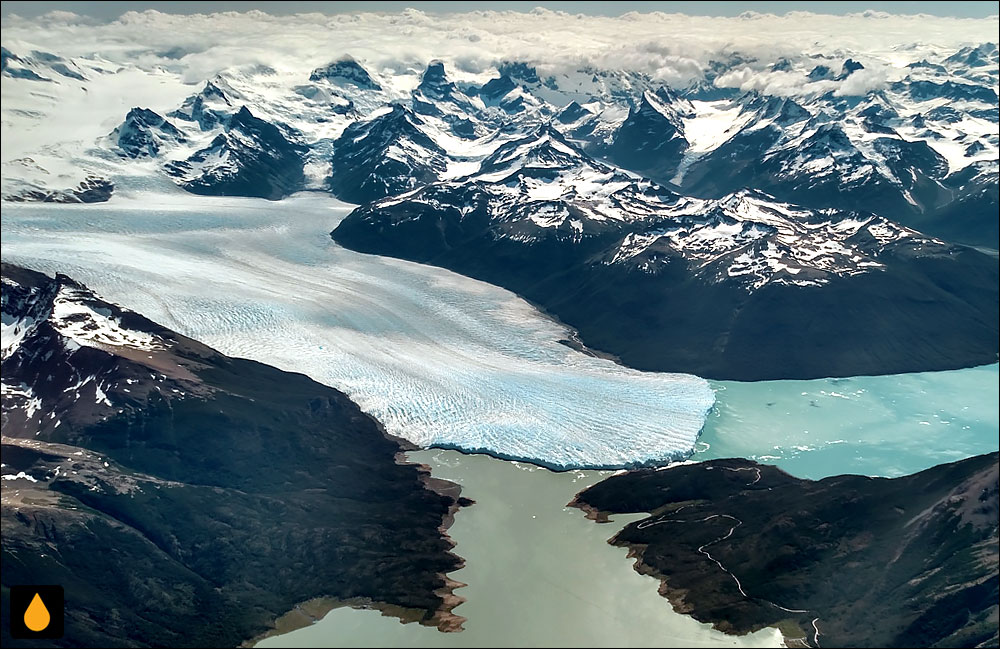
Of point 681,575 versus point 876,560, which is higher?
point 876,560

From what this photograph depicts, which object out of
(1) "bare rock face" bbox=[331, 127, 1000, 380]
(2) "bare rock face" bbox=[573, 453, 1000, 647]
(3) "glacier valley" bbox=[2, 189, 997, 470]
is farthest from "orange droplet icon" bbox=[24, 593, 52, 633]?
(1) "bare rock face" bbox=[331, 127, 1000, 380]

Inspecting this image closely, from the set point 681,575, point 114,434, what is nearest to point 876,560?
point 681,575

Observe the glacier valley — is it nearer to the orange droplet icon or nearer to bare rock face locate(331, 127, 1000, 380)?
bare rock face locate(331, 127, 1000, 380)

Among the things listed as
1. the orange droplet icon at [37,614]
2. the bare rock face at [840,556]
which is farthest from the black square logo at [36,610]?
the bare rock face at [840,556]

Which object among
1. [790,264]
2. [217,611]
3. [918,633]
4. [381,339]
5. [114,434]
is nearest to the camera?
[918,633]

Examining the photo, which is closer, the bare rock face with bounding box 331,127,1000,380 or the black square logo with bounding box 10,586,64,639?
the black square logo with bounding box 10,586,64,639

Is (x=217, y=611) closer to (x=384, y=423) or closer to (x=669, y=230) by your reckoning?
(x=384, y=423)

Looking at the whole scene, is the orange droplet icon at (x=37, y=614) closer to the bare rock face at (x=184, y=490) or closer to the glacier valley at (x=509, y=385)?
the bare rock face at (x=184, y=490)

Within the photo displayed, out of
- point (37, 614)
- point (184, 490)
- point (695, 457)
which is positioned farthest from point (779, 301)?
point (37, 614)
